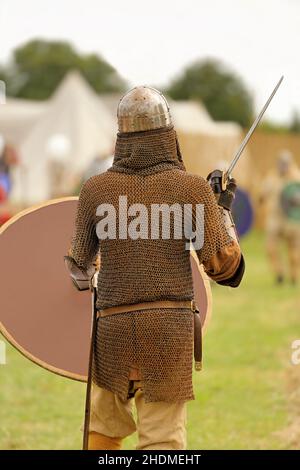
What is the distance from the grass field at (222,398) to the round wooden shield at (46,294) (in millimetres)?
1204

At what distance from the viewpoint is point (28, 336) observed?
4.39 metres

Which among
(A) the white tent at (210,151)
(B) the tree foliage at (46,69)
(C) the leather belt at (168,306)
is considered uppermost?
(B) the tree foliage at (46,69)

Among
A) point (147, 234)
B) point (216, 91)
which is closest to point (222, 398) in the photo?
point (147, 234)

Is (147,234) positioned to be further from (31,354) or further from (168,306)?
(31,354)

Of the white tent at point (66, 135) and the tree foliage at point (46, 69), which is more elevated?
the tree foliage at point (46, 69)

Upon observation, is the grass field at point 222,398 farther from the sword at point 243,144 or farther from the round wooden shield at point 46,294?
the sword at point 243,144

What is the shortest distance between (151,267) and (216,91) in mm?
59993

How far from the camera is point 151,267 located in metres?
3.59

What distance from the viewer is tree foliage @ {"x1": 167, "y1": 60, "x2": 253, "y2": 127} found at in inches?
2395

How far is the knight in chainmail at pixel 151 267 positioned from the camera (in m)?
3.59

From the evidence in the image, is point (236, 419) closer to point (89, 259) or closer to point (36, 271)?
point (36, 271)

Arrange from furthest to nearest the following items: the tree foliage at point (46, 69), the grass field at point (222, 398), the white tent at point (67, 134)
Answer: the tree foliage at point (46, 69) < the white tent at point (67, 134) < the grass field at point (222, 398)

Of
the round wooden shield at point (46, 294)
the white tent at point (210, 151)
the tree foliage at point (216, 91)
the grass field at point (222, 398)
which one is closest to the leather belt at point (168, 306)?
the round wooden shield at point (46, 294)

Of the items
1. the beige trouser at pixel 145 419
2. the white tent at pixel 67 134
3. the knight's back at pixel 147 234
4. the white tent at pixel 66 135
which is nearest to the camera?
the knight's back at pixel 147 234
